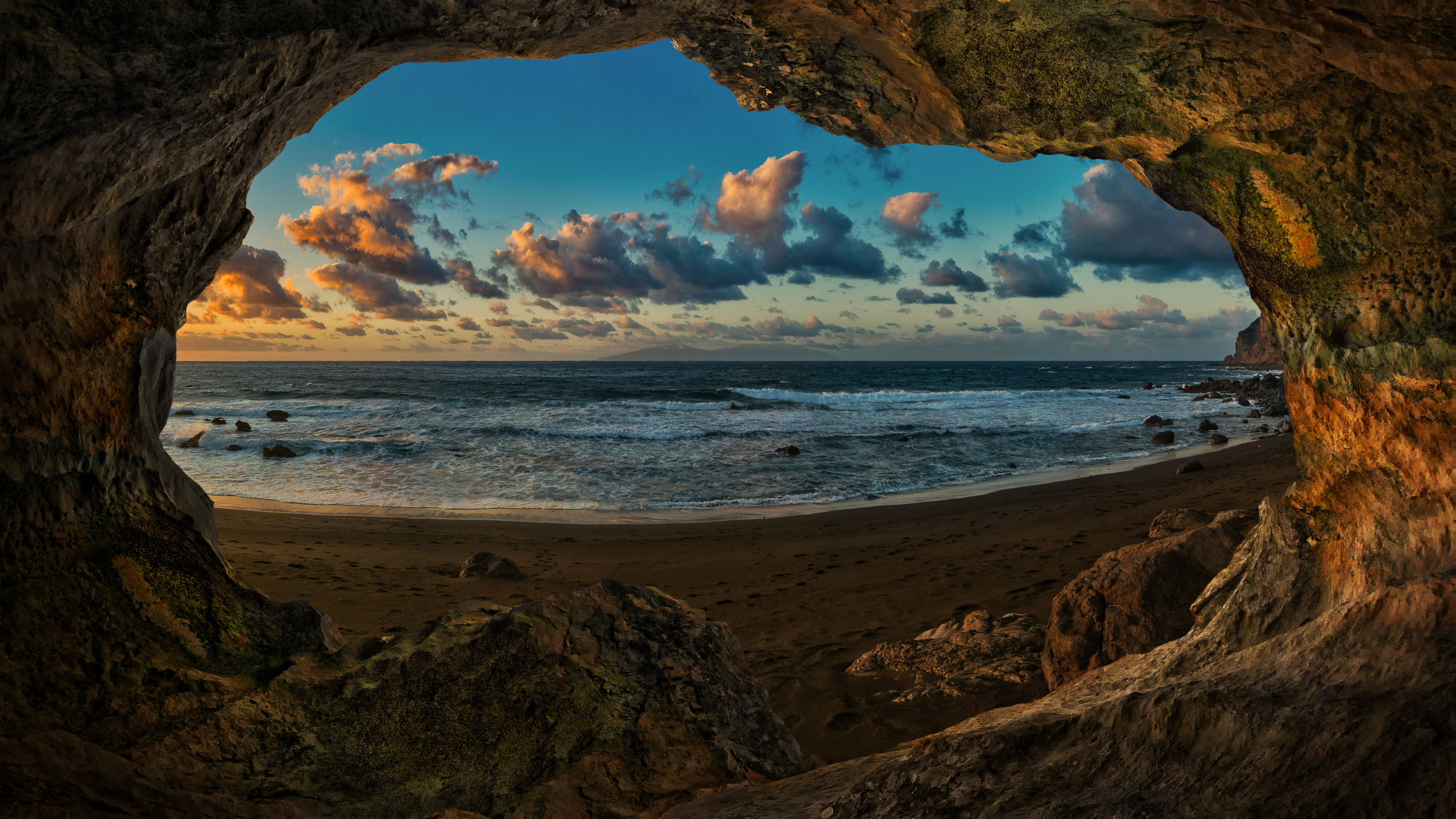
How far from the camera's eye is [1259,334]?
301 ft

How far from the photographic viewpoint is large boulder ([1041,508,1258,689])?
4160 mm

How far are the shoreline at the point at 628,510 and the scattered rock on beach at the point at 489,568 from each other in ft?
10.4

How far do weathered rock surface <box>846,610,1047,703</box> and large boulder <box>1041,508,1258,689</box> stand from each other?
0.31 meters

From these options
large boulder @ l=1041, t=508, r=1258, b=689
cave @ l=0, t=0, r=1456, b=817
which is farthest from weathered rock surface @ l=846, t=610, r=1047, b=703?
cave @ l=0, t=0, r=1456, b=817

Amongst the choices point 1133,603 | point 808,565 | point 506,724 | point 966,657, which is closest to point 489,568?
point 808,565

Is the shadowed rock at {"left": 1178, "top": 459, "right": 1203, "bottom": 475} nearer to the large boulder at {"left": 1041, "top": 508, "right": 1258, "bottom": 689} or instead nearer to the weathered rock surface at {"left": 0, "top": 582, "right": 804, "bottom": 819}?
the large boulder at {"left": 1041, "top": 508, "right": 1258, "bottom": 689}

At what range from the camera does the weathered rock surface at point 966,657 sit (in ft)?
15.2

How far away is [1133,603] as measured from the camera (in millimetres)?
4258

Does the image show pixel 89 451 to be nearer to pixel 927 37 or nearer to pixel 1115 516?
pixel 927 37

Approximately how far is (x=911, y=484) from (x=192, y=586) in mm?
13739

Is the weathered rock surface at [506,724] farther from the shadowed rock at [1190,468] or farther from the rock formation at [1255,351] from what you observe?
the rock formation at [1255,351]

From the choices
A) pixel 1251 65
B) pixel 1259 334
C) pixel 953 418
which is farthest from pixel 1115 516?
pixel 1259 334

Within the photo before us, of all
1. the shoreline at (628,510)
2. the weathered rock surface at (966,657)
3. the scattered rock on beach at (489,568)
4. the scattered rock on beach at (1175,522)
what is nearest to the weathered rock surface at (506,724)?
the weathered rock surface at (966,657)

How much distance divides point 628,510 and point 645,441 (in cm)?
864
